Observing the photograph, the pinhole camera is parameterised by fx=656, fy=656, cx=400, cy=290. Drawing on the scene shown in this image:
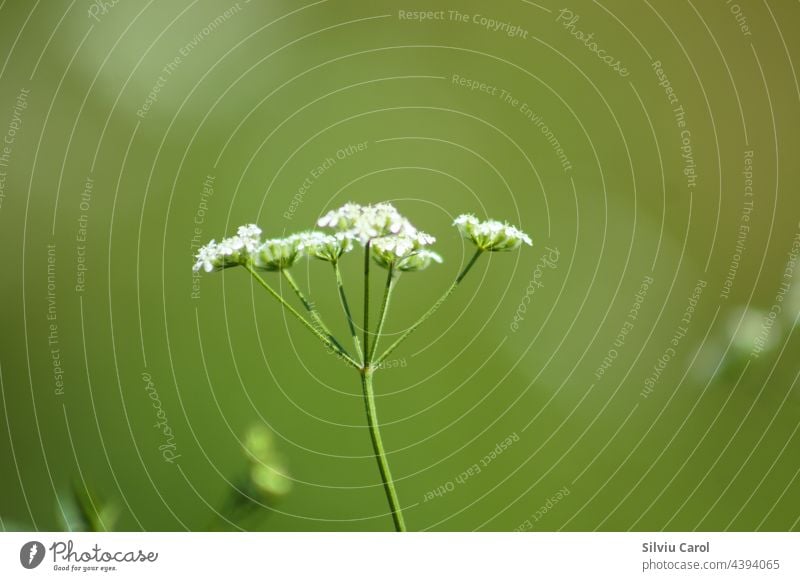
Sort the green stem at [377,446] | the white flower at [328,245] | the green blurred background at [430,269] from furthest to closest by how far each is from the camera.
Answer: the green blurred background at [430,269] → the white flower at [328,245] → the green stem at [377,446]

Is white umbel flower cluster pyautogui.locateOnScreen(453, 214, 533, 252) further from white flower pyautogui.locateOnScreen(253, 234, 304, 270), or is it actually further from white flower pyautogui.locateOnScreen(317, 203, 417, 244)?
white flower pyautogui.locateOnScreen(253, 234, 304, 270)

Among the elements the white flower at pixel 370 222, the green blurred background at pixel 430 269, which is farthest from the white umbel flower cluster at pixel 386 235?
the green blurred background at pixel 430 269

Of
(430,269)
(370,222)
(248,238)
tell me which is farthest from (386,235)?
(430,269)

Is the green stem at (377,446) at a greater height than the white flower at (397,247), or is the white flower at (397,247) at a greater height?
the white flower at (397,247)

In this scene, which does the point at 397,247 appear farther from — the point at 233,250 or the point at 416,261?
the point at 233,250

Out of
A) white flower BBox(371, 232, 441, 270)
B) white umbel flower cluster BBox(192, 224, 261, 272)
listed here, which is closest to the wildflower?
white umbel flower cluster BBox(192, 224, 261, 272)

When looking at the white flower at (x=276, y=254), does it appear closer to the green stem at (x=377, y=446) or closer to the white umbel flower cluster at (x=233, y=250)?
the white umbel flower cluster at (x=233, y=250)

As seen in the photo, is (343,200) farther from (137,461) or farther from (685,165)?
(685,165)
